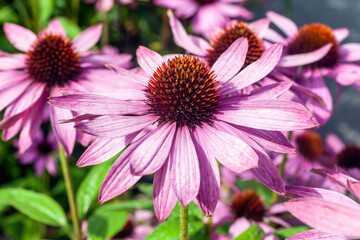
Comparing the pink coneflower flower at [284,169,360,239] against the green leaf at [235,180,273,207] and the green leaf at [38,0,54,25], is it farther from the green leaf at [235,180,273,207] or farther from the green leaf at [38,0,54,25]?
the green leaf at [38,0,54,25]

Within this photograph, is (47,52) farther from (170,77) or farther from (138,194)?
(138,194)

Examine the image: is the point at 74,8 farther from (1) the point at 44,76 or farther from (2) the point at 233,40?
(2) the point at 233,40

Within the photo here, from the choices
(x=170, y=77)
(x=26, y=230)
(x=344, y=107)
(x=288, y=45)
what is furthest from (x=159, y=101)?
(x=344, y=107)

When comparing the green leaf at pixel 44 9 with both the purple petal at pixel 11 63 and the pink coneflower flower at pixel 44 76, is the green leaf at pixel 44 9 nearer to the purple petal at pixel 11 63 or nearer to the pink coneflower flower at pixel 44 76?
the pink coneflower flower at pixel 44 76

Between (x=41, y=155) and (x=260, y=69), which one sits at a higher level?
(x=260, y=69)

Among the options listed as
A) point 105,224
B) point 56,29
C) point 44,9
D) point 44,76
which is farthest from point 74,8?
point 105,224
